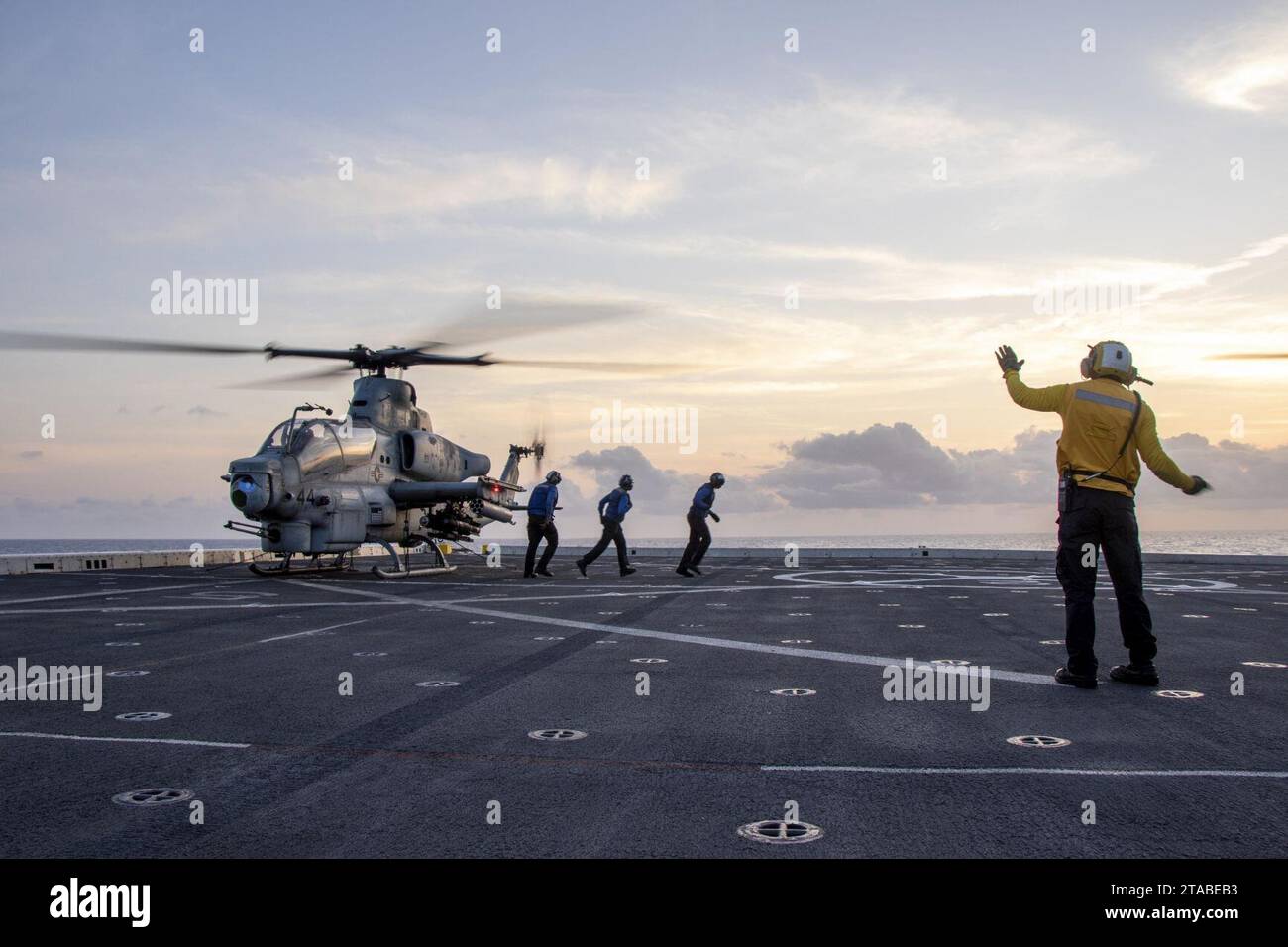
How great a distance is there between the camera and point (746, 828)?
4.17 metres

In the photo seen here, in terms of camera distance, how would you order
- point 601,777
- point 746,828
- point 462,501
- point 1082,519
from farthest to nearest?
point 462,501 → point 1082,519 → point 601,777 → point 746,828

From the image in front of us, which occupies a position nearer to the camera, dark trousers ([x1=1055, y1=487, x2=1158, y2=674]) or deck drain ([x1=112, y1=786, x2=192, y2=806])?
deck drain ([x1=112, y1=786, x2=192, y2=806])

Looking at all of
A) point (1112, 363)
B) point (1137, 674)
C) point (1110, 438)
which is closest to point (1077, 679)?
point (1137, 674)

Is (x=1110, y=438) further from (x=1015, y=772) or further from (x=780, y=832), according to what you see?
(x=780, y=832)

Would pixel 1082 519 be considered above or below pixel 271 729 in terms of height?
above

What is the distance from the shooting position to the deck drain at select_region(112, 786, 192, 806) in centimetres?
469

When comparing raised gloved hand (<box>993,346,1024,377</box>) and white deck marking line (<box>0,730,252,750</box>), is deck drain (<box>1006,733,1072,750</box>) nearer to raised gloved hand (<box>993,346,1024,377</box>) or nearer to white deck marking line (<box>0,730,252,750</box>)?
raised gloved hand (<box>993,346,1024,377</box>)

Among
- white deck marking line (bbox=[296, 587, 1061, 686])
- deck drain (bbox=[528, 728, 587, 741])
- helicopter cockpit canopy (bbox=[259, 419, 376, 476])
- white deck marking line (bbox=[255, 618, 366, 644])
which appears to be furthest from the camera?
helicopter cockpit canopy (bbox=[259, 419, 376, 476])

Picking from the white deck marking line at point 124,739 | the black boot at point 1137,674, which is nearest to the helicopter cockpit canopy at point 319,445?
the white deck marking line at point 124,739

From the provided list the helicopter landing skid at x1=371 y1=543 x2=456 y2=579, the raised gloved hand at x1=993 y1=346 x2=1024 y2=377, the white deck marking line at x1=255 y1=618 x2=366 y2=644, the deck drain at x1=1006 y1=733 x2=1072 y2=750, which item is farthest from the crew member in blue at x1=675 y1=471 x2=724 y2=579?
the deck drain at x1=1006 y1=733 x2=1072 y2=750

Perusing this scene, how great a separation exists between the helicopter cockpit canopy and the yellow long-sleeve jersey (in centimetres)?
1980

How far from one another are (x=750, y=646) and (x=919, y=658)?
196 cm
